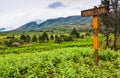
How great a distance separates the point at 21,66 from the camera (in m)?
18.4

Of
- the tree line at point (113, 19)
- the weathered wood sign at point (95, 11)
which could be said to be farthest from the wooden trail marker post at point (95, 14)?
the tree line at point (113, 19)

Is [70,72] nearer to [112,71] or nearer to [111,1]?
[112,71]

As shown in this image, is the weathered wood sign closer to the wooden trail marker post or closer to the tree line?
the wooden trail marker post

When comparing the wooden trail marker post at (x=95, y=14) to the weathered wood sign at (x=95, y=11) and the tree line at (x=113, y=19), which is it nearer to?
the weathered wood sign at (x=95, y=11)

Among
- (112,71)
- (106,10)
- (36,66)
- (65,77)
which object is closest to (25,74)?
(36,66)

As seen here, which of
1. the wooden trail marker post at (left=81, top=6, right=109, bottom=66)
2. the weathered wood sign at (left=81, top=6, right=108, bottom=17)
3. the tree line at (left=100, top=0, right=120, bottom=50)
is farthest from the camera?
the tree line at (left=100, top=0, right=120, bottom=50)

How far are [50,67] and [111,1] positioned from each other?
38.1 m

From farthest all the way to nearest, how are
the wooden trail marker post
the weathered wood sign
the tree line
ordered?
the tree line < the wooden trail marker post < the weathered wood sign

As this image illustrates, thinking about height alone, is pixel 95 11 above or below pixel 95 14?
above

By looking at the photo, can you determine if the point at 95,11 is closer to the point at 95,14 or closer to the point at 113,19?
the point at 95,14

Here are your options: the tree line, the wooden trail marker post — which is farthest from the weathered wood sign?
the tree line

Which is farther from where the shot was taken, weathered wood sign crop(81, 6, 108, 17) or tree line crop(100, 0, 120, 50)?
tree line crop(100, 0, 120, 50)

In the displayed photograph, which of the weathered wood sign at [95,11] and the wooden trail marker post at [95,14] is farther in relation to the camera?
the wooden trail marker post at [95,14]

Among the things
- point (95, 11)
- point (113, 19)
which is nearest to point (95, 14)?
point (95, 11)
